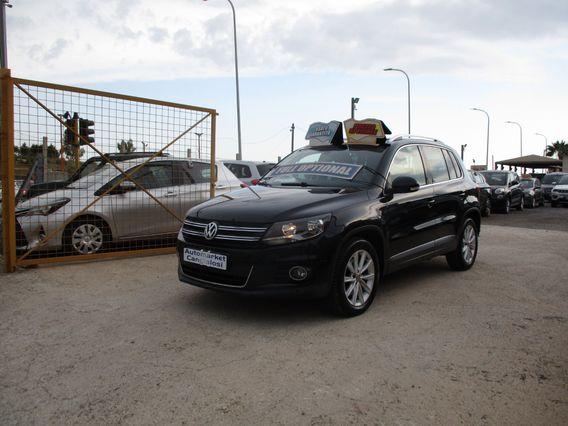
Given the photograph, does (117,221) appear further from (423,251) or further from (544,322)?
(544,322)

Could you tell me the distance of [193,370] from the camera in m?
3.39

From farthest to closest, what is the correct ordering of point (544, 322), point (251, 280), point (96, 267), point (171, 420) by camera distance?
point (96, 267)
point (544, 322)
point (251, 280)
point (171, 420)

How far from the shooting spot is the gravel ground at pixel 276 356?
2883mm

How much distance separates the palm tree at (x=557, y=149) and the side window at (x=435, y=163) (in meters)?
90.5

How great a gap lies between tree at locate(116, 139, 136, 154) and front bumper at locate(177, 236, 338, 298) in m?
3.66

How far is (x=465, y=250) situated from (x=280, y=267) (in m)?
3.55

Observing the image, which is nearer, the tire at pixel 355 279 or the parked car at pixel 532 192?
the tire at pixel 355 279

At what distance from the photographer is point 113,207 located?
23.9 feet

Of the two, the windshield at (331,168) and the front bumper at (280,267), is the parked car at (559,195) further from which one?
the front bumper at (280,267)

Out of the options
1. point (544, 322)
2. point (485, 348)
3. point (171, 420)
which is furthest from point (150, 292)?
point (544, 322)

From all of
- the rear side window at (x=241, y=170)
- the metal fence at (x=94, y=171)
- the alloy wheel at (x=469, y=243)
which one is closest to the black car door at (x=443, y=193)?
the alloy wheel at (x=469, y=243)

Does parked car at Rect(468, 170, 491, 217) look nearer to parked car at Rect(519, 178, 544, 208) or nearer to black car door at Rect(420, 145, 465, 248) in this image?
parked car at Rect(519, 178, 544, 208)

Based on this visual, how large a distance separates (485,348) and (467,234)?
3.10 metres

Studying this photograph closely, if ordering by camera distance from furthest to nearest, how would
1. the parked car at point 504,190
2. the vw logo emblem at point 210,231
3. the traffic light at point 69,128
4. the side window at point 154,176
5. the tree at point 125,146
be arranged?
1. the parked car at point 504,190
2. the side window at point 154,176
3. the tree at point 125,146
4. the traffic light at point 69,128
5. the vw logo emblem at point 210,231
